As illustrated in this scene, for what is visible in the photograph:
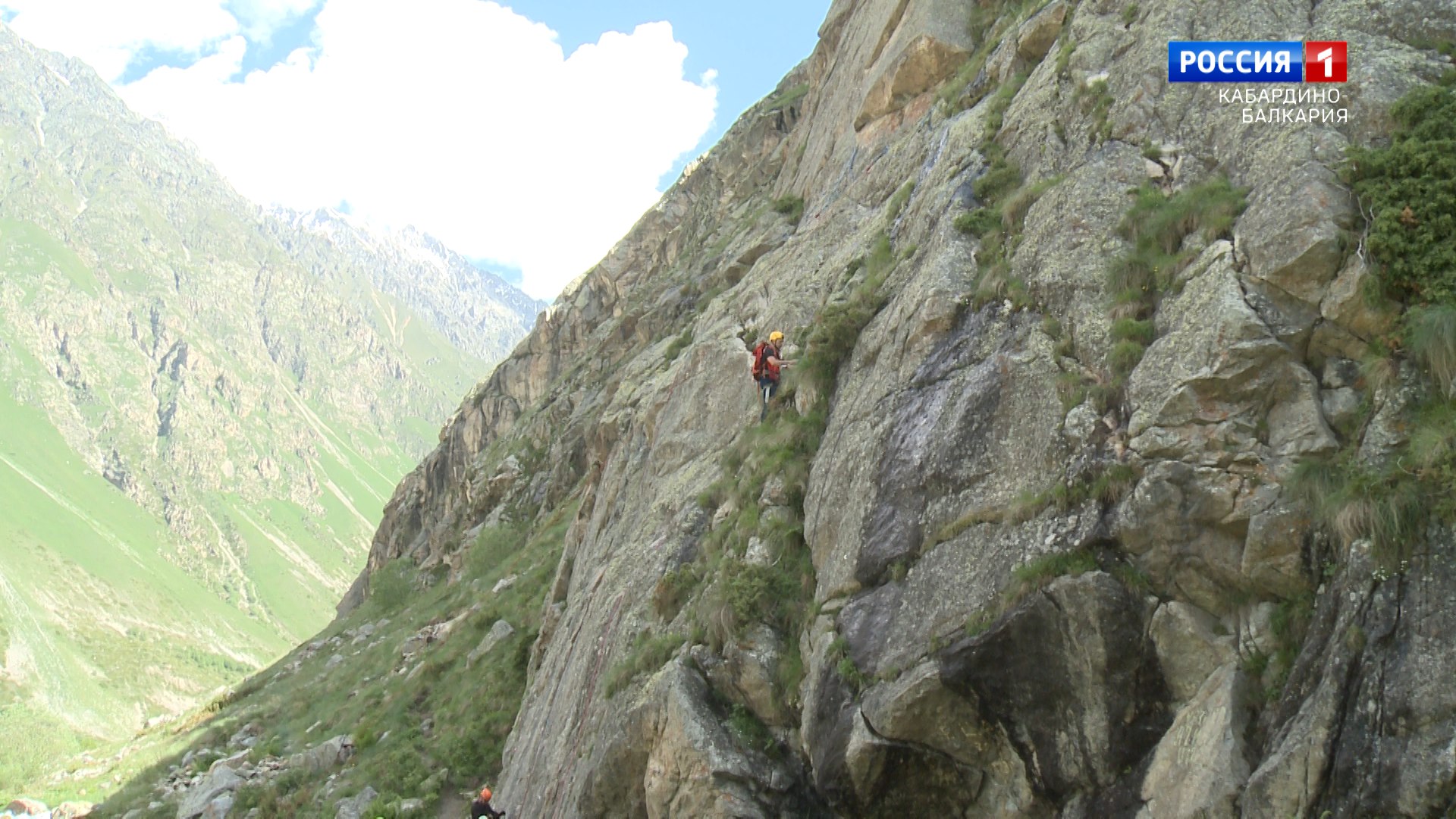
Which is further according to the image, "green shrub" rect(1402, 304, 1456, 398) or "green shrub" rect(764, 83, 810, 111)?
"green shrub" rect(764, 83, 810, 111)

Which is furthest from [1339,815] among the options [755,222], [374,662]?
[374,662]

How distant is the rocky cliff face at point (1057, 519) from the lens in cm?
985

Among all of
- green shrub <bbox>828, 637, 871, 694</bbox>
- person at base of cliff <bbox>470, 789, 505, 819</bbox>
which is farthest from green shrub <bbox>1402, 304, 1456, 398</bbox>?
person at base of cliff <bbox>470, 789, 505, 819</bbox>

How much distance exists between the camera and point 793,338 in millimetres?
23000

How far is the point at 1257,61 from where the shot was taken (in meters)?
15.1

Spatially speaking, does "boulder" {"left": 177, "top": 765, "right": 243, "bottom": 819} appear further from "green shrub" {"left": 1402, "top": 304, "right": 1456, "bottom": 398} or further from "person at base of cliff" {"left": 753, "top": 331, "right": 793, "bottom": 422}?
"green shrub" {"left": 1402, "top": 304, "right": 1456, "bottom": 398}

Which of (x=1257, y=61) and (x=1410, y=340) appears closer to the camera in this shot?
(x=1410, y=340)

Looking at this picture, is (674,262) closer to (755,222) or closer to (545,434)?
(545,434)

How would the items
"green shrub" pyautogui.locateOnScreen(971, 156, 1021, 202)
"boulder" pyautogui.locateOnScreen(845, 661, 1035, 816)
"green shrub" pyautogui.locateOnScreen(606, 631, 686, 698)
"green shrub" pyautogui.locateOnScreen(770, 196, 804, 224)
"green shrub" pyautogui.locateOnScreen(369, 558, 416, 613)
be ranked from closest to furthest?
"boulder" pyautogui.locateOnScreen(845, 661, 1035, 816) < "green shrub" pyautogui.locateOnScreen(606, 631, 686, 698) < "green shrub" pyautogui.locateOnScreen(971, 156, 1021, 202) < "green shrub" pyautogui.locateOnScreen(770, 196, 804, 224) < "green shrub" pyautogui.locateOnScreen(369, 558, 416, 613)

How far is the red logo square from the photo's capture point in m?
13.6

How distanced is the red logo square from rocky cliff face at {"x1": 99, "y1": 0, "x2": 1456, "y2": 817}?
27cm

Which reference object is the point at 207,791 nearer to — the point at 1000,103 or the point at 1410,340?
the point at 1000,103

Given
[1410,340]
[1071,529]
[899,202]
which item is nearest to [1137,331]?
[1071,529]

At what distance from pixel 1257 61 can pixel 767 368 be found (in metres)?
11.2
